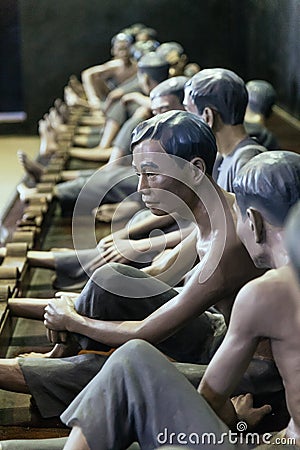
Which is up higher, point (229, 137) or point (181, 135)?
point (181, 135)

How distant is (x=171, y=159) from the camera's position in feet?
8.41

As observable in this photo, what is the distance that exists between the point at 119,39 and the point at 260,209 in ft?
19.4

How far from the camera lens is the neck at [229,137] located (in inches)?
140

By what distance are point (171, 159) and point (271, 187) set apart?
50 centimetres

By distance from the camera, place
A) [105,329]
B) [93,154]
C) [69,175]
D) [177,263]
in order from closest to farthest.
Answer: [105,329] → [177,263] → [69,175] → [93,154]

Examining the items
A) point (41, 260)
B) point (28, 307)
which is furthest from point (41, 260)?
point (28, 307)

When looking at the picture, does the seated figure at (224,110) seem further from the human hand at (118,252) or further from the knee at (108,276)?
the knee at (108,276)

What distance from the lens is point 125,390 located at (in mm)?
2057

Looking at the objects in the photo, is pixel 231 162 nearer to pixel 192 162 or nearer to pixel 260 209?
pixel 192 162

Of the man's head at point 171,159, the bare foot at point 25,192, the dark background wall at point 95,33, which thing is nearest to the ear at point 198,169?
the man's head at point 171,159

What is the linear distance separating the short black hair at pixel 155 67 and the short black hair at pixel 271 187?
10.7 ft

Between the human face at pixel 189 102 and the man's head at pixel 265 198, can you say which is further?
the human face at pixel 189 102

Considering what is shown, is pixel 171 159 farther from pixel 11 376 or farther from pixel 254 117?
pixel 254 117

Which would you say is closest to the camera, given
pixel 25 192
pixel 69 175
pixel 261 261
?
pixel 261 261
